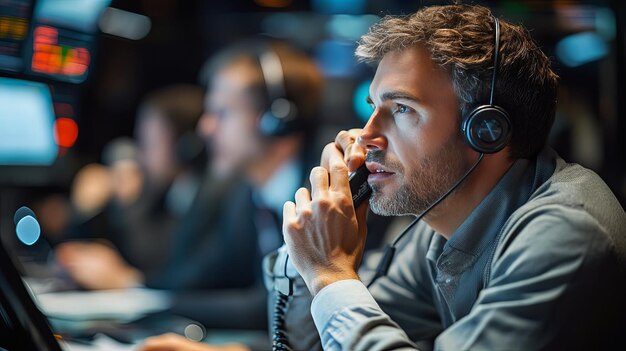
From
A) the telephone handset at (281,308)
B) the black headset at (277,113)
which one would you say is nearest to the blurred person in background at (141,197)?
the black headset at (277,113)

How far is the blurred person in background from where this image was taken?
263 centimetres

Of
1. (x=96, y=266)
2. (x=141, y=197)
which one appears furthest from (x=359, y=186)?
(x=141, y=197)

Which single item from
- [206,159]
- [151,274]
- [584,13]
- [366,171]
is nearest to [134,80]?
[206,159]

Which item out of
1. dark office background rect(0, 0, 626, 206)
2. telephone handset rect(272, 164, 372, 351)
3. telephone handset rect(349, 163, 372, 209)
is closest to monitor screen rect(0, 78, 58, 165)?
dark office background rect(0, 0, 626, 206)

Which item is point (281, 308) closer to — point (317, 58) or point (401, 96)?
point (401, 96)

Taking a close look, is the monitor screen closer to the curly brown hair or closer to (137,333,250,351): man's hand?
(137,333,250,351): man's hand

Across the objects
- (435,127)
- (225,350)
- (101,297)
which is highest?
(435,127)

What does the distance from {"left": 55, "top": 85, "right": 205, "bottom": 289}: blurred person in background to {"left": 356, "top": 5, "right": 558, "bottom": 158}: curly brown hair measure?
157 centimetres

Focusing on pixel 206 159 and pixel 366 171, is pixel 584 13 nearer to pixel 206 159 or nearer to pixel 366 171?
pixel 206 159

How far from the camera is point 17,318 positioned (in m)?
0.99

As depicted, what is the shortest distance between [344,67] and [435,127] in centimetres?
195

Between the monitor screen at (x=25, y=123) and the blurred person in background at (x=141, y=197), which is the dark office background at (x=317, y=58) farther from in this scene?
the blurred person in background at (x=141, y=197)

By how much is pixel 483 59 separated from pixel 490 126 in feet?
0.32

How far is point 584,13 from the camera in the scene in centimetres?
315
